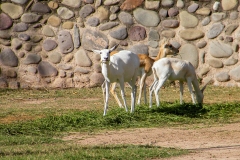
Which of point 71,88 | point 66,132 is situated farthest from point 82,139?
point 71,88

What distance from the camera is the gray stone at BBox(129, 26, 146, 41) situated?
51.3ft

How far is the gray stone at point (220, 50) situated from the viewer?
15391 millimetres

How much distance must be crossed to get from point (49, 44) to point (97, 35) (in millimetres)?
1199

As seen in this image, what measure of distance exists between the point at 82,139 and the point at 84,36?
23.2 ft

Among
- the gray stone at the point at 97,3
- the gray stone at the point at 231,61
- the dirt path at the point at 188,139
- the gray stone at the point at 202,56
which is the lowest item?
the dirt path at the point at 188,139

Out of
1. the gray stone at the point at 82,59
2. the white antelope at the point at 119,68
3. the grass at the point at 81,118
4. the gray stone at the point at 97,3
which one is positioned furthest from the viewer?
the gray stone at the point at 82,59

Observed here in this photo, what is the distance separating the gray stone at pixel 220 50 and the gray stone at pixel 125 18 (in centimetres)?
202

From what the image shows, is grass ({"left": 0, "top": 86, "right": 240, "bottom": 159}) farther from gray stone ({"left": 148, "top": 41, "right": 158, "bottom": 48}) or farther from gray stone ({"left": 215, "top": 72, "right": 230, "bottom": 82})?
gray stone ({"left": 148, "top": 41, "right": 158, "bottom": 48})

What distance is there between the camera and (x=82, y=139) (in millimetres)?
9062

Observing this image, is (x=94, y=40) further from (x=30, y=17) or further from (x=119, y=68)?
(x=119, y=68)

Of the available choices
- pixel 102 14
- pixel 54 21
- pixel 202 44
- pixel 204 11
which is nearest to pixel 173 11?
pixel 204 11

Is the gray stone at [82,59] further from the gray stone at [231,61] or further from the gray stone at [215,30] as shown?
the gray stone at [231,61]

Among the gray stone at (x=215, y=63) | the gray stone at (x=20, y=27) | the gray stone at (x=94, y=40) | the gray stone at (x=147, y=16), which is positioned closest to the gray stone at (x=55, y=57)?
the gray stone at (x=94, y=40)

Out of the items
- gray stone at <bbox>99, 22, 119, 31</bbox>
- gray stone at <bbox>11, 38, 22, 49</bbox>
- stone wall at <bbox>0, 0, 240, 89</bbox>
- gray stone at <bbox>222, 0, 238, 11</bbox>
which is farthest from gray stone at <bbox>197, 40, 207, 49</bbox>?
gray stone at <bbox>11, 38, 22, 49</bbox>
